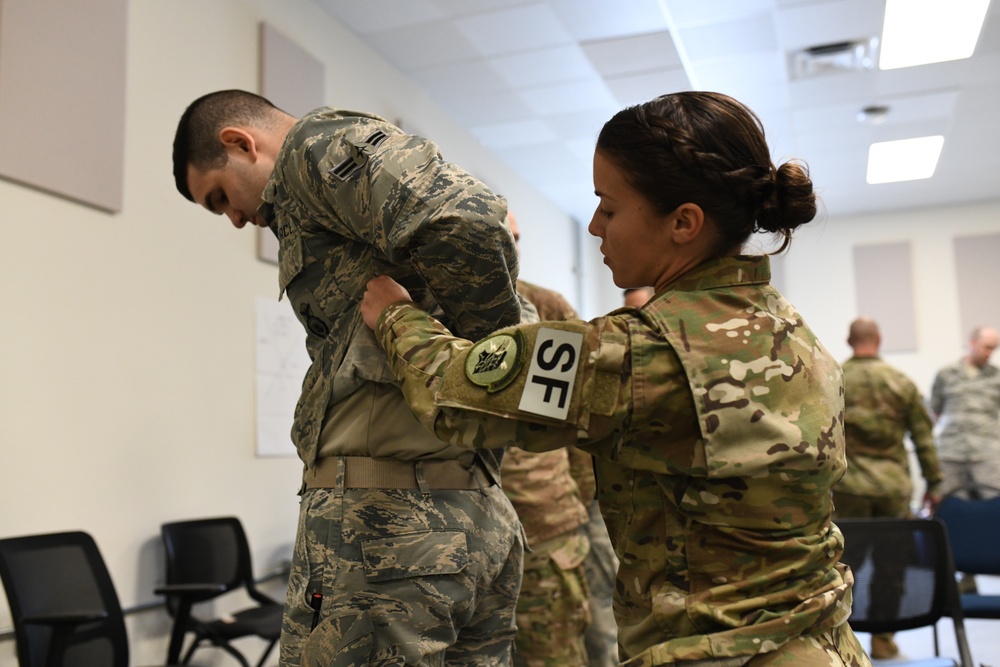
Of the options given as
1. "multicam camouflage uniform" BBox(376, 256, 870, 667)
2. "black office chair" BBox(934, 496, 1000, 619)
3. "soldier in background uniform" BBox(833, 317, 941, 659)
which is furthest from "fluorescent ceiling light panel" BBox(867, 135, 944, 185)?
"multicam camouflage uniform" BBox(376, 256, 870, 667)

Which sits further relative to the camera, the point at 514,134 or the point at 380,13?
the point at 514,134

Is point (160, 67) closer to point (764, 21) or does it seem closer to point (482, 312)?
point (482, 312)

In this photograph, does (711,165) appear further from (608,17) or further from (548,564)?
(608,17)

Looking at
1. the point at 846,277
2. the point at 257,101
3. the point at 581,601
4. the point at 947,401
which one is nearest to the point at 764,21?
the point at 947,401

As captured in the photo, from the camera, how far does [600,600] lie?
2.77 meters

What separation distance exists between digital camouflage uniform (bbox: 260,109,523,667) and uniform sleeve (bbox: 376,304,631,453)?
0.72ft

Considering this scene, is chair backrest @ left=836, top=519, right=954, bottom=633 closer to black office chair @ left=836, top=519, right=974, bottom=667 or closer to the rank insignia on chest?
black office chair @ left=836, top=519, right=974, bottom=667

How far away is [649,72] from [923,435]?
101 inches

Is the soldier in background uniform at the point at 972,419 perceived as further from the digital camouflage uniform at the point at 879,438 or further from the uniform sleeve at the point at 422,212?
the uniform sleeve at the point at 422,212

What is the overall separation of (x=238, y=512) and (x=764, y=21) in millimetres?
3606

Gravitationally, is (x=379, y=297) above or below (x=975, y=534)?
above

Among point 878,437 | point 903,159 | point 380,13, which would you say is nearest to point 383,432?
point 380,13

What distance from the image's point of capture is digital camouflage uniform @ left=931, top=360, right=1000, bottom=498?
5789 mm

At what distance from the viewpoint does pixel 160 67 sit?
323 centimetres
